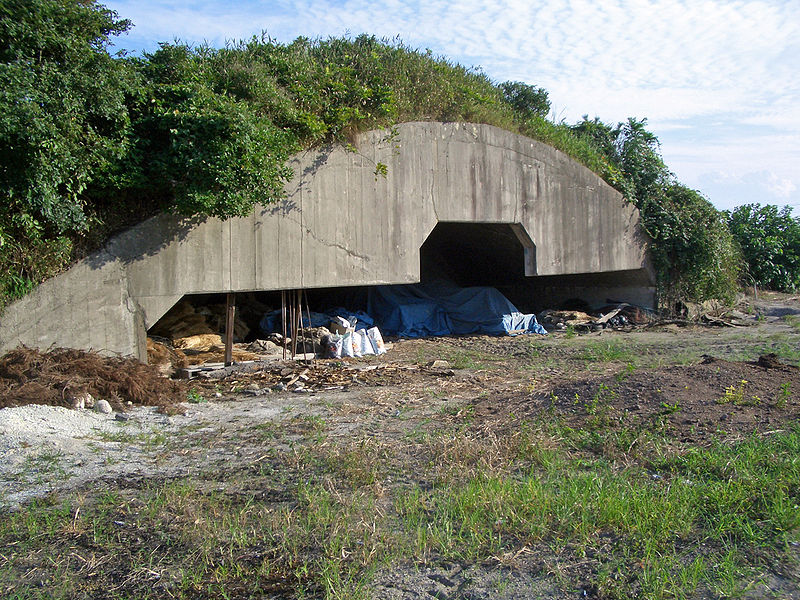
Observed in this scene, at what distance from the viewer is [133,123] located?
30.8 feet

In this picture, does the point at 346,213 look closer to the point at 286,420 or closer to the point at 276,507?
the point at 286,420

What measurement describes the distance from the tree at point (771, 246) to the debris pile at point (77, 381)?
843 inches

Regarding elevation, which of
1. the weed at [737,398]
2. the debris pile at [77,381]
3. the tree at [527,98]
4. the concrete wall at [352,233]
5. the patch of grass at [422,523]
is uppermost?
the tree at [527,98]

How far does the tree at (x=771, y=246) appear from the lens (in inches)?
929

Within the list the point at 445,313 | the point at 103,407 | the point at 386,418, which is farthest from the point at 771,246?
the point at 103,407

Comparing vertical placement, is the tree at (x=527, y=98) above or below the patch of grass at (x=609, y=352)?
above

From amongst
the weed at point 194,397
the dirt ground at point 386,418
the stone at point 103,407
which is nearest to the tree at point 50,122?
the dirt ground at point 386,418

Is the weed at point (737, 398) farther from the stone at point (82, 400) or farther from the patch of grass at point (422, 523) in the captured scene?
the stone at point (82, 400)

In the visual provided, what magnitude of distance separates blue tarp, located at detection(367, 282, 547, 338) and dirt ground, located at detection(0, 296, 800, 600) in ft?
16.8

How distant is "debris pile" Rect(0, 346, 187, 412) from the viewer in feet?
24.7

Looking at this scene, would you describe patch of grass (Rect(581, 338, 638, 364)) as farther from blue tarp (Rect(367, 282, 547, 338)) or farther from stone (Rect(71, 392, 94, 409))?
stone (Rect(71, 392, 94, 409))

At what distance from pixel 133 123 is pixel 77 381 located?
3855mm

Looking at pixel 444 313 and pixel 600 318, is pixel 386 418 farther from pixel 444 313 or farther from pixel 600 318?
pixel 600 318

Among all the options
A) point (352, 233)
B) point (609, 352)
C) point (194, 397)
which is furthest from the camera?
point (609, 352)
